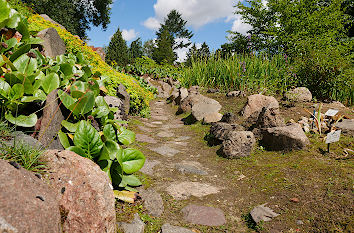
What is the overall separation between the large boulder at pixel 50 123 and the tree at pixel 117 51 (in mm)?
26344

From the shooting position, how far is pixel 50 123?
2.21 metres

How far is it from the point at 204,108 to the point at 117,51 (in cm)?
2545

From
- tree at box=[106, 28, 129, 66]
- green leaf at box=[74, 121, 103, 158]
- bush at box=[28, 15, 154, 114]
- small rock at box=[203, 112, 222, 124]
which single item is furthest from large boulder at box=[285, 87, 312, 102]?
tree at box=[106, 28, 129, 66]

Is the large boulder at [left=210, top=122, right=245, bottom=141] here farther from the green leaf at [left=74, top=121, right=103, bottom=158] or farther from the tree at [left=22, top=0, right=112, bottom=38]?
the tree at [left=22, top=0, right=112, bottom=38]

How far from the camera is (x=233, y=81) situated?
7.25 metres

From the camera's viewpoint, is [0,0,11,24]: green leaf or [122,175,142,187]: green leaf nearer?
[122,175,142,187]: green leaf

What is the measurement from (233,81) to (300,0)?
32.7ft

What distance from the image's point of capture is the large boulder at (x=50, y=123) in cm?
214

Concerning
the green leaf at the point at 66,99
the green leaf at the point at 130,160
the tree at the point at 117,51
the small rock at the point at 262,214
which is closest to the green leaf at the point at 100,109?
the green leaf at the point at 66,99

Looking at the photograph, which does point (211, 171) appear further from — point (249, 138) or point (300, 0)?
point (300, 0)

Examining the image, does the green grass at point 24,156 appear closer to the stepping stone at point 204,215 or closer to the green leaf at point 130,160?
the green leaf at point 130,160

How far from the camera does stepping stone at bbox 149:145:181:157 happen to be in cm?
390

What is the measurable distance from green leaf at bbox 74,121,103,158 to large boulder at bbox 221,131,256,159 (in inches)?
83.1

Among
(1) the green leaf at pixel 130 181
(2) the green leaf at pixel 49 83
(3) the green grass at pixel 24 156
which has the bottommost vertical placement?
(1) the green leaf at pixel 130 181
